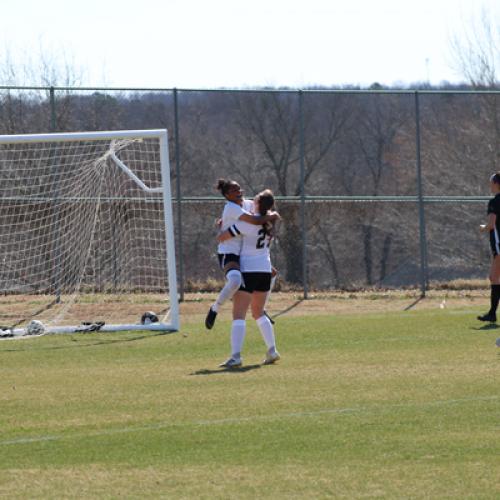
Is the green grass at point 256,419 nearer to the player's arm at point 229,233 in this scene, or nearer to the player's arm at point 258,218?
the player's arm at point 229,233

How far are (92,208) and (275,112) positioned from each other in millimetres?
10183

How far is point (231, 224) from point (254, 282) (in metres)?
0.74

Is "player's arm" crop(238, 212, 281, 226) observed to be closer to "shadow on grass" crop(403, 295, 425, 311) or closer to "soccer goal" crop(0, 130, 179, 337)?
"soccer goal" crop(0, 130, 179, 337)

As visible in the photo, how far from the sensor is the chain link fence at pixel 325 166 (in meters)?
24.7

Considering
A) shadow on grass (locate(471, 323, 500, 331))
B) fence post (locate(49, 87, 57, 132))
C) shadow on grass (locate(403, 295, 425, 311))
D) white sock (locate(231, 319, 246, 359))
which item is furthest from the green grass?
fence post (locate(49, 87, 57, 132))

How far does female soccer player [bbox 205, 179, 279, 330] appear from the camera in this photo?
13234 millimetres

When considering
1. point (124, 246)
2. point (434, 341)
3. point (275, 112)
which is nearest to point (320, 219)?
point (275, 112)

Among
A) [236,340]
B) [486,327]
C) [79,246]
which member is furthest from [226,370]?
[79,246]

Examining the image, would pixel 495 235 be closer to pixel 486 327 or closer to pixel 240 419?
pixel 486 327

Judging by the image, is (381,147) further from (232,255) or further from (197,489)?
(197,489)

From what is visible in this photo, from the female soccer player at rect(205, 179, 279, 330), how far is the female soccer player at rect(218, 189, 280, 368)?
76mm

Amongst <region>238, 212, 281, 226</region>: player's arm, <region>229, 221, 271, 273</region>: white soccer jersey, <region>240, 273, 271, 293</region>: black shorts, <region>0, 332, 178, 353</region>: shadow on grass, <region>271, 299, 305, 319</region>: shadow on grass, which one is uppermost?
<region>238, 212, 281, 226</region>: player's arm

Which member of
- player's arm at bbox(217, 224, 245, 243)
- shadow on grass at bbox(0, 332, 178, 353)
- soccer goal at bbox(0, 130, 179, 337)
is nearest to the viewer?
player's arm at bbox(217, 224, 245, 243)

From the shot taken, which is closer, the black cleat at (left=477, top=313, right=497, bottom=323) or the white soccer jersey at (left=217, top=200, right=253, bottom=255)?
the white soccer jersey at (left=217, top=200, right=253, bottom=255)
